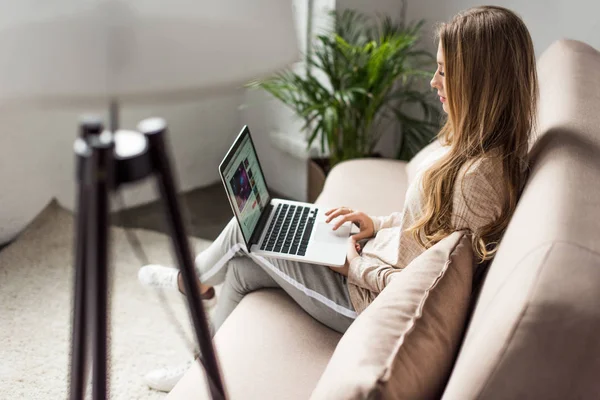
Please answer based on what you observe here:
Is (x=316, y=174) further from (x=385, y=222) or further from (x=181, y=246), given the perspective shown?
(x=181, y=246)

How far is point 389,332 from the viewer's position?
1097 mm

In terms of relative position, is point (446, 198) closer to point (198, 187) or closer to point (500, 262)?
point (500, 262)

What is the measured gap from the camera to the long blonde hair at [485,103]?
4.74 ft

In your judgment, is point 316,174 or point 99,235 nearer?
point 99,235

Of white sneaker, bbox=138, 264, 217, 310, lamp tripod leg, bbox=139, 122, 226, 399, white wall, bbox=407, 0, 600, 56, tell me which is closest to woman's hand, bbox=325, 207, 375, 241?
white sneaker, bbox=138, 264, 217, 310

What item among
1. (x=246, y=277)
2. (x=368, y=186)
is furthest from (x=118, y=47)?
(x=368, y=186)

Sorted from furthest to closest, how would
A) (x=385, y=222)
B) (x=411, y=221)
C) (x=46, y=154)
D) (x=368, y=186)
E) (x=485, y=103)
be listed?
1. (x=46, y=154)
2. (x=368, y=186)
3. (x=385, y=222)
4. (x=411, y=221)
5. (x=485, y=103)

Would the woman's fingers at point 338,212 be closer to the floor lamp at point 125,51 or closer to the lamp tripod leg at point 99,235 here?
the lamp tripod leg at point 99,235

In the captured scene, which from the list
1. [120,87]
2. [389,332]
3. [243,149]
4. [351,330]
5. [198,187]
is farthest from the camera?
[198,187]

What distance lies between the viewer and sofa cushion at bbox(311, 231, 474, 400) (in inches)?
39.4

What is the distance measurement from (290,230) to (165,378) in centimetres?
57

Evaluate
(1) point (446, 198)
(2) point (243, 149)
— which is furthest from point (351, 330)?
(2) point (243, 149)

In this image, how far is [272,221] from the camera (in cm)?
192

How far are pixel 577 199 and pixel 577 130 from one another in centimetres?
37
